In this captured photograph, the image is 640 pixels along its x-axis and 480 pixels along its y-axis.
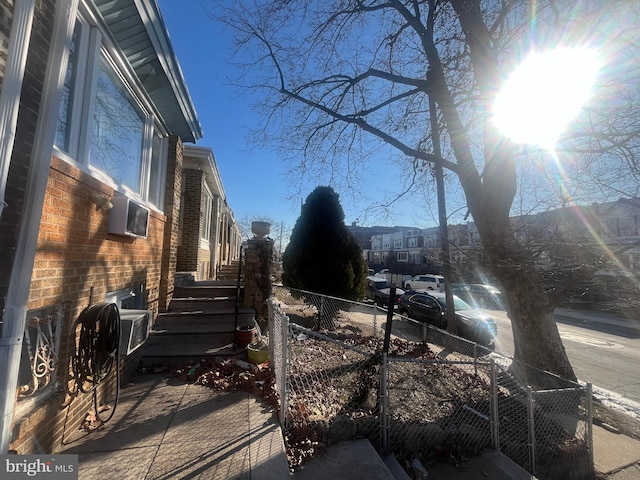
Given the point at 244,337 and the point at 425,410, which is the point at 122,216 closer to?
the point at 244,337

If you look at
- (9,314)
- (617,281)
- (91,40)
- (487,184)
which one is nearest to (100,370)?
(9,314)

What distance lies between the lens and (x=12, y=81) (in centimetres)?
195

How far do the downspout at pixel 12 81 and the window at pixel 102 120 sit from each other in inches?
30.0

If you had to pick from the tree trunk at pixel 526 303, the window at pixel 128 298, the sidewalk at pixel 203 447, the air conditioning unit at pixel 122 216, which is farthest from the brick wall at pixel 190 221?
the tree trunk at pixel 526 303

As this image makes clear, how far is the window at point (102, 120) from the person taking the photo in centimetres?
289

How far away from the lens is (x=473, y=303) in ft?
54.1

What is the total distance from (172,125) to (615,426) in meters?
9.25

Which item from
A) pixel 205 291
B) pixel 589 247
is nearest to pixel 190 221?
pixel 205 291

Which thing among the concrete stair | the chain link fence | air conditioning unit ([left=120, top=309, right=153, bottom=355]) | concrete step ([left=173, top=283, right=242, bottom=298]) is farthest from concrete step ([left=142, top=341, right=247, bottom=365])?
concrete step ([left=173, top=283, right=242, bottom=298])

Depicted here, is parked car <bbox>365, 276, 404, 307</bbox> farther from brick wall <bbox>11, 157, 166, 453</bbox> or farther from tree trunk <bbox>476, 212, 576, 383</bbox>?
brick wall <bbox>11, 157, 166, 453</bbox>

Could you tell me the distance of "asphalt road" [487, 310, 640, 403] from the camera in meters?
7.06

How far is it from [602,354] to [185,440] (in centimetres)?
1191

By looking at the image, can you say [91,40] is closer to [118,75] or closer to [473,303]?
[118,75]

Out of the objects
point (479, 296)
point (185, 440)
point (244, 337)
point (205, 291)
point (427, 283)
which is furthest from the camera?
point (427, 283)
